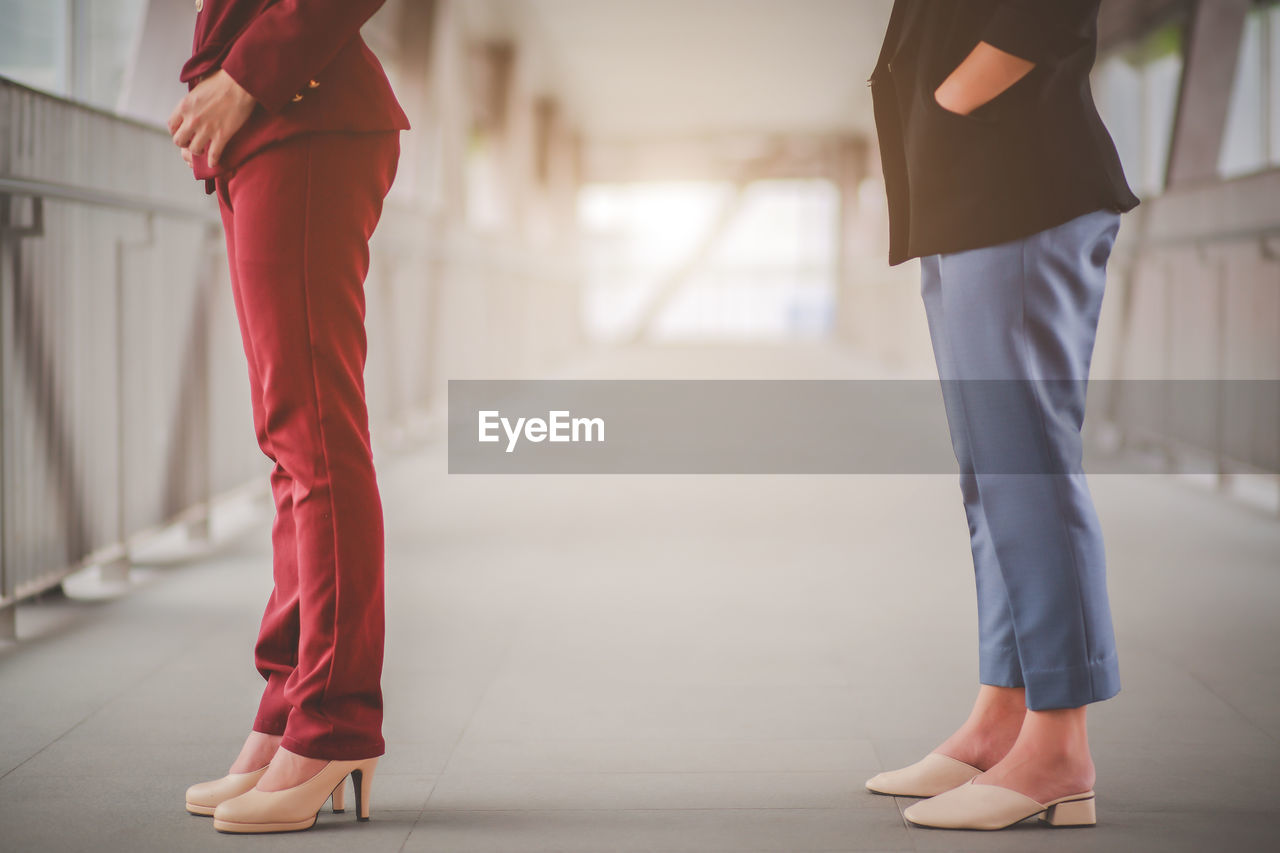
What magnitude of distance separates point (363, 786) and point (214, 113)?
2.83 ft

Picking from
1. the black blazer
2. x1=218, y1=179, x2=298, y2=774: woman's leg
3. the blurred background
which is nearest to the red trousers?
x1=218, y1=179, x2=298, y2=774: woman's leg

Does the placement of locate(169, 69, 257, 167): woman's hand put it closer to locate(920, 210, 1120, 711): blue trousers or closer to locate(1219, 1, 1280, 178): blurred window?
locate(920, 210, 1120, 711): blue trousers

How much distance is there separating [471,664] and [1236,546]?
2424 millimetres

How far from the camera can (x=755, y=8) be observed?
11781mm

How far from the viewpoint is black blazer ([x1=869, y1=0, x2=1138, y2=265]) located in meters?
1.46

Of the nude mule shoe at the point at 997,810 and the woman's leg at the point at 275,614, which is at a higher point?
the woman's leg at the point at 275,614

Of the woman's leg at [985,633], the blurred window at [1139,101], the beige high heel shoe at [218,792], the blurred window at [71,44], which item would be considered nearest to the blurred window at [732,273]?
the blurred window at [1139,101]

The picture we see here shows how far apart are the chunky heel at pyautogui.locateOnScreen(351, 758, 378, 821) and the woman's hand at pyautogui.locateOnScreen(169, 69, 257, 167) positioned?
0.79m

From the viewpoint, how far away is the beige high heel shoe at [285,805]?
154 cm

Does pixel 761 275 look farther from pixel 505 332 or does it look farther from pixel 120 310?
pixel 120 310

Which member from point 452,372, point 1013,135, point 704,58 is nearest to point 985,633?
point 1013,135

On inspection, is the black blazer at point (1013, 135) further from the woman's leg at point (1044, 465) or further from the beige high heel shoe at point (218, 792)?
the beige high heel shoe at point (218, 792)

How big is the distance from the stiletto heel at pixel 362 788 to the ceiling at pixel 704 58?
10342 mm

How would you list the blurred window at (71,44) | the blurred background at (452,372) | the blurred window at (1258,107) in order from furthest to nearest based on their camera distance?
the blurred window at (1258,107) → the blurred window at (71,44) → the blurred background at (452,372)
